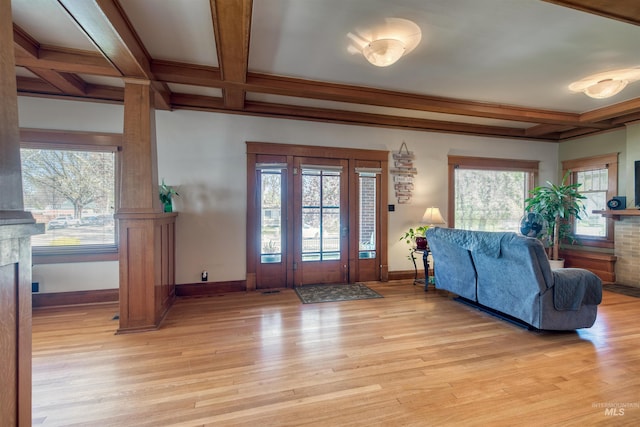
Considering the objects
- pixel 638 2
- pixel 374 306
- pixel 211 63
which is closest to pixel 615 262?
pixel 374 306

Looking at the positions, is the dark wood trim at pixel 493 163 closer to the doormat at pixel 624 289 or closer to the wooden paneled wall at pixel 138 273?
the doormat at pixel 624 289

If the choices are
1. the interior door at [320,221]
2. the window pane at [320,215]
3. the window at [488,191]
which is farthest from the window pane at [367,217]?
A: the window at [488,191]

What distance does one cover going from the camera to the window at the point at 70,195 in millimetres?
3576

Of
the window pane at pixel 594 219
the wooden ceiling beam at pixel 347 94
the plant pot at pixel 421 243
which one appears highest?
the wooden ceiling beam at pixel 347 94

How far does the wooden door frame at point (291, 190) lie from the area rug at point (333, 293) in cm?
29

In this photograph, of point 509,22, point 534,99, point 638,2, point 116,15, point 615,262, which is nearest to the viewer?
point 638,2

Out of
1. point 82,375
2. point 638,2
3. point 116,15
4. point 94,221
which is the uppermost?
point 116,15

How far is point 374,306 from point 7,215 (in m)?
3.43

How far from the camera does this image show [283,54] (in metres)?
2.93

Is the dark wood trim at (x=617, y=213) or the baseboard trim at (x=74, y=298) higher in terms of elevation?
the dark wood trim at (x=617, y=213)

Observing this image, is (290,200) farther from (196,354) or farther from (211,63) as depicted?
(196,354)

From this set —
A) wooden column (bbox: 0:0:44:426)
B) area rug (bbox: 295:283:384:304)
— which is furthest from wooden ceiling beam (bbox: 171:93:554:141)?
wooden column (bbox: 0:0:44:426)

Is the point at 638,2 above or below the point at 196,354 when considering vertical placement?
above

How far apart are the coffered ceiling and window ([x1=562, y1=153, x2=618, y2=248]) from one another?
3.41 ft
